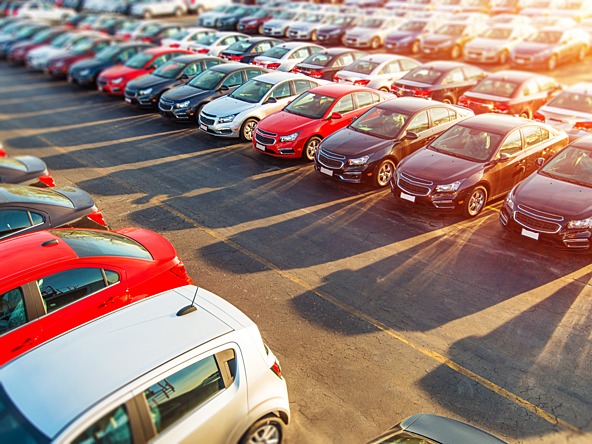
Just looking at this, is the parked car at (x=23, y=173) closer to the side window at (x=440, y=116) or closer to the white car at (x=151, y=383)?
the white car at (x=151, y=383)

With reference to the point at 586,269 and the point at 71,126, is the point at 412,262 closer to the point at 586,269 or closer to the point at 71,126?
the point at 586,269

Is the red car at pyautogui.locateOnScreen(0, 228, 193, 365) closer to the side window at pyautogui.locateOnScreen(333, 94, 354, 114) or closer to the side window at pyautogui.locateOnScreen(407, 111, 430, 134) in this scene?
the side window at pyautogui.locateOnScreen(407, 111, 430, 134)

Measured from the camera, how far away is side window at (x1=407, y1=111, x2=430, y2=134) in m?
12.5

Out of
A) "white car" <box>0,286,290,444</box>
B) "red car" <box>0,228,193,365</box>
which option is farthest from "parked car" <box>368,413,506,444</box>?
"red car" <box>0,228,193,365</box>

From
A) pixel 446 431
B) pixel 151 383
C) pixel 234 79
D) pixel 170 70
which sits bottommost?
pixel 446 431

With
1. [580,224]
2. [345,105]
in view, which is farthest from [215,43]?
[580,224]

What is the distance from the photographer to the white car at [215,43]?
23.7 meters

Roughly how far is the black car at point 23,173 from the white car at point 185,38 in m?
16.1

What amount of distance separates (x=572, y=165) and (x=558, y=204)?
131cm

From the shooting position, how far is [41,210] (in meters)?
7.82

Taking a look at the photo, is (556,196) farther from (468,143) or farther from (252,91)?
(252,91)

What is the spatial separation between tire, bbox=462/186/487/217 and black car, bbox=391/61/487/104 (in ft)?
21.7

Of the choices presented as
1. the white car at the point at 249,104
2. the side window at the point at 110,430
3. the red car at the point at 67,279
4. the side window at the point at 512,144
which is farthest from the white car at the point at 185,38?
the side window at the point at 110,430

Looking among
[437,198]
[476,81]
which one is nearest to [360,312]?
[437,198]
